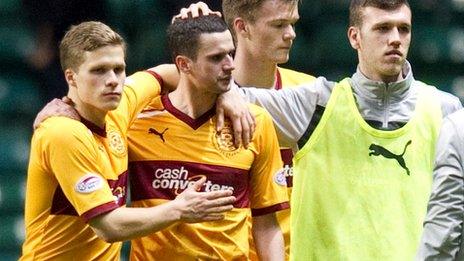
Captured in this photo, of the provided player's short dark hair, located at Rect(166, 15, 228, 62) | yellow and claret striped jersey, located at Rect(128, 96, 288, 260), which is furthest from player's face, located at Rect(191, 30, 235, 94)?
yellow and claret striped jersey, located at Rect(128, 96, 288, 260)

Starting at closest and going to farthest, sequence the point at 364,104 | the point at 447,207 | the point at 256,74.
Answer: the point at 447,207 → the point at 364,104 → the point at 256,74

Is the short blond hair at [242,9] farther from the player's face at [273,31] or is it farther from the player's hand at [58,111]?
the player's hand at [58,111]

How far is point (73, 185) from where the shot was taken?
15.8ft

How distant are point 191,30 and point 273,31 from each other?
734 millimetres

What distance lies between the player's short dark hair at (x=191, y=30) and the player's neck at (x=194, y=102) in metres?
0.14

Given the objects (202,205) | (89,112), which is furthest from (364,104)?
(89,112)

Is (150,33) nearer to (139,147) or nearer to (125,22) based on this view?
(125,22)

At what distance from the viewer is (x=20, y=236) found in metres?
8.24

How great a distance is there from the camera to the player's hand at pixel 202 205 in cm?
477

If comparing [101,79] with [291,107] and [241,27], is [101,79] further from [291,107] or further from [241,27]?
[241,27]

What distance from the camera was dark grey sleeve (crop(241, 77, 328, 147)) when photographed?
5.24 m

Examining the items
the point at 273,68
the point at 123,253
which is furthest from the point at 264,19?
the point at 123,253

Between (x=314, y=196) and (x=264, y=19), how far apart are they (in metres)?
1.07

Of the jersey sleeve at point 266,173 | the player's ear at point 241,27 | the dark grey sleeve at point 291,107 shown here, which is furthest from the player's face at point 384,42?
the player's ear at point 241,27
